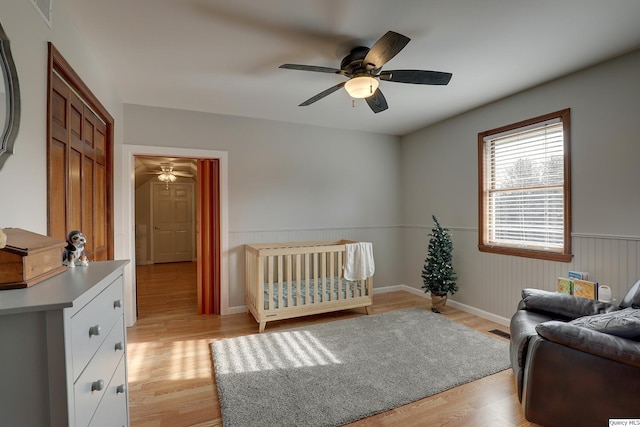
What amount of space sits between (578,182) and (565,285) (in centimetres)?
90

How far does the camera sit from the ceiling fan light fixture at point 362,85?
210 centimetres

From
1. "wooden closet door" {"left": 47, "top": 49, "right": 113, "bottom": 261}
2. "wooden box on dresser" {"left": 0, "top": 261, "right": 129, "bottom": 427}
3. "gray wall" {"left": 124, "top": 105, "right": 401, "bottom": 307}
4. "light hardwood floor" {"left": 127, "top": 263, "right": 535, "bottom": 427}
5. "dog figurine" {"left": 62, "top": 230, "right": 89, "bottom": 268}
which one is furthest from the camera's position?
"gray wall" {"left": 124, "top": 105, "right": 401, "bottom": 307}

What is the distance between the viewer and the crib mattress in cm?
318

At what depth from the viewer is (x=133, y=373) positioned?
2242mm

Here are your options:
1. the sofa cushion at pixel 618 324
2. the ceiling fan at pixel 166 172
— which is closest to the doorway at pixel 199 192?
the ceiling fan at pixel 166 172

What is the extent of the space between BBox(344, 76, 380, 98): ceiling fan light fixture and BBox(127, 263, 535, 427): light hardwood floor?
213cm

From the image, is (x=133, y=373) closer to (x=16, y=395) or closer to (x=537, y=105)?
(x=16, y=395)

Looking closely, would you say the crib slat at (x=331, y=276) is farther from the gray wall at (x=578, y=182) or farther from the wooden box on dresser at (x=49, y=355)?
the wooden box on dresser at (x=49, y=355)

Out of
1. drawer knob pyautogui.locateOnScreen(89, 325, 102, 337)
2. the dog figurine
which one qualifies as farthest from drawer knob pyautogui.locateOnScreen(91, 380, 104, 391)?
the dog figurine

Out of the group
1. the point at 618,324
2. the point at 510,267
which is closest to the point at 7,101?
the point at 618,324

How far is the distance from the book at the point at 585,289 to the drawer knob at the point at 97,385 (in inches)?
128

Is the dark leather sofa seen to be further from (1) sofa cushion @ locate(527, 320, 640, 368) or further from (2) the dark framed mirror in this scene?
(2) the dark framed mirror

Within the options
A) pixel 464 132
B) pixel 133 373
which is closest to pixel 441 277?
pixel 464 132

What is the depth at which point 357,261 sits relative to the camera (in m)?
3.43
